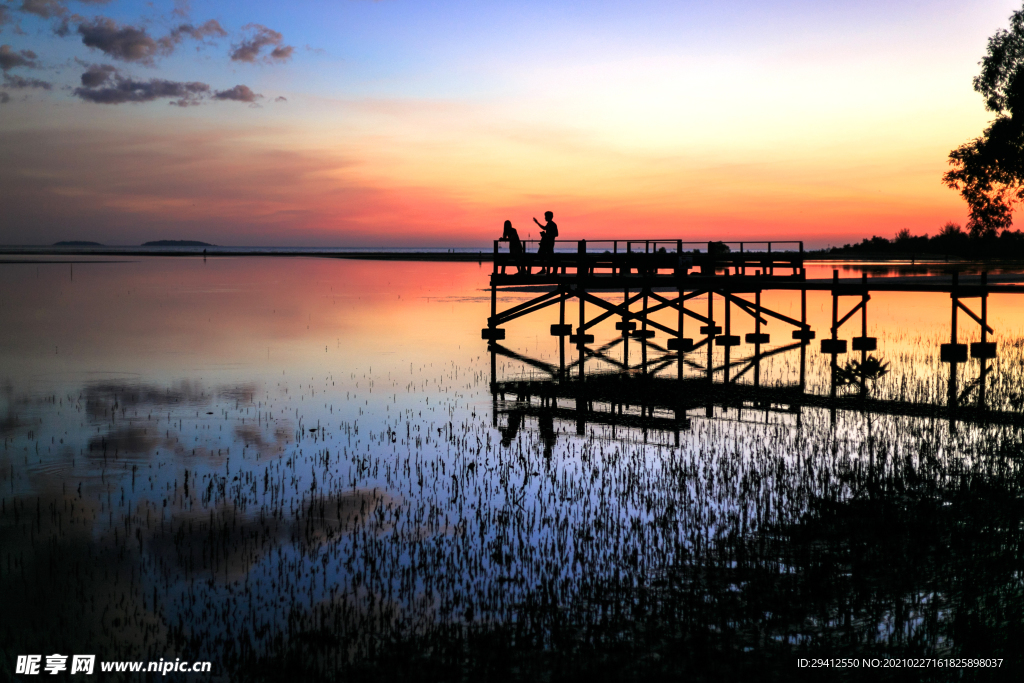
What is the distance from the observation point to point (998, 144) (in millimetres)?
39719

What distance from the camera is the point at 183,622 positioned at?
8453mm

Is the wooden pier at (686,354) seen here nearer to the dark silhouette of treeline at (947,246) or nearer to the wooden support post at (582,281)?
the wooden support post at (582,281)

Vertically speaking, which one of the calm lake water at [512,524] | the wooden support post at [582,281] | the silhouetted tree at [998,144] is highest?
the silhouetted tree at [998,144]

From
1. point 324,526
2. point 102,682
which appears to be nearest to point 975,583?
point 324,526

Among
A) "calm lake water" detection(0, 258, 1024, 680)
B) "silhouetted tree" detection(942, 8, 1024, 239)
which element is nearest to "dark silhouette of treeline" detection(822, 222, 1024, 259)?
"silhouetted tree" detection(942, 8, 1024, 239)

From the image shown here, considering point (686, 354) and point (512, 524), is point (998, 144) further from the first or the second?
point (512, 524)

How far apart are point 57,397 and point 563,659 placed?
1925 cm

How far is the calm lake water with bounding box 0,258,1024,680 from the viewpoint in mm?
7906

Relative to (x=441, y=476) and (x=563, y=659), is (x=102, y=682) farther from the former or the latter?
(x=441, y=476)

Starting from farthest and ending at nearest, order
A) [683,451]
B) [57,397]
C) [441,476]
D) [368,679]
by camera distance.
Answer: [57,397] < [683,451] < [441,476] < [368,679]

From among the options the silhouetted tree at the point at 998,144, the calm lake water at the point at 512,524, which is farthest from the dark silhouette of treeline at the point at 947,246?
the calm lake water at the point at 512,524

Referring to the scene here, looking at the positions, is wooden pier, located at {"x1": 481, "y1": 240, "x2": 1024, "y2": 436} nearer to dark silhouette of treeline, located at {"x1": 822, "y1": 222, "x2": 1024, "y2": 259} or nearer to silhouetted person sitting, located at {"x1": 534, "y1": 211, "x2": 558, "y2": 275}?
silhouetted person sitting, located at {"x1": 534, "y1": 211, "x2": 558, "y2": 275}

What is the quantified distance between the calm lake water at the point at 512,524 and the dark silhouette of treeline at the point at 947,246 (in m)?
113

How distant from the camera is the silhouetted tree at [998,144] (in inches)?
1524
